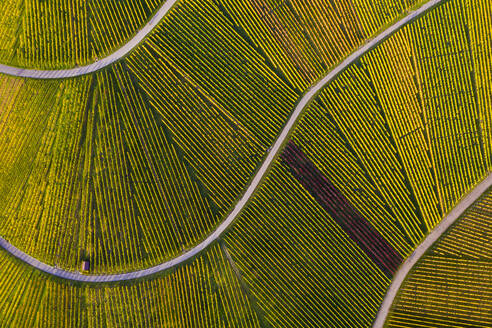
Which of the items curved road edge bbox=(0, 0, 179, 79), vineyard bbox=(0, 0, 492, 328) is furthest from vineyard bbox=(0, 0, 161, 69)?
curved road edge bbox=(0, 0, 179, 79)

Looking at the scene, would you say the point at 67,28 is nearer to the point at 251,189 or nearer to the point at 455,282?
the point at 251,189

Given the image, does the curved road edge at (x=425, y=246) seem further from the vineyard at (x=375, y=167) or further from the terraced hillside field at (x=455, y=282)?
the vineyard at (x=375, y=167)

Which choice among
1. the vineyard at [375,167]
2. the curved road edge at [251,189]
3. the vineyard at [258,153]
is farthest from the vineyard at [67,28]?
the vineyard at [375,167]

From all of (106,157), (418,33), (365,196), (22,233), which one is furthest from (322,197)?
(22,233)

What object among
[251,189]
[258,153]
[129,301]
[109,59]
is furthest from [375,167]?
[109,59]

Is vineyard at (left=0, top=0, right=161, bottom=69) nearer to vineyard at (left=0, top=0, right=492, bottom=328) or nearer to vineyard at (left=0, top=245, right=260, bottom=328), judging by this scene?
vineyard at (left=0, top=0, right=492, bottom=328)

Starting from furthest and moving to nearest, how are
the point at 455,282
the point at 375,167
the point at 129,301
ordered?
the point at 375,167 → the point at 455,282 → the point at 129,301
